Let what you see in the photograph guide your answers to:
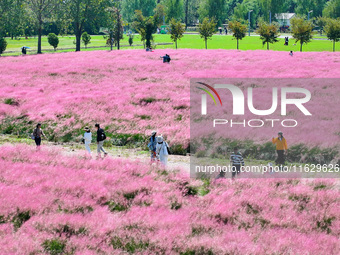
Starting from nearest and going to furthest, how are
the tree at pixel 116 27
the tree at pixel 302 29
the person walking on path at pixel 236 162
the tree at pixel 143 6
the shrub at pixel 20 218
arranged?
the shrub at pixel 20 218 < the person walking on path at pixel 236 162 < the tree at pixel 302 29 < the tree at pixel 116 27 < the tree at pixel 143 6

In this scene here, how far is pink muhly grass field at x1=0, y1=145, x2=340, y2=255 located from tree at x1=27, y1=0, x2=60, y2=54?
6401 cm

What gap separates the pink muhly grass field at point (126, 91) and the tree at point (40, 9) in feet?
85.4

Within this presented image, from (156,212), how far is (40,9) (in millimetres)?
69817

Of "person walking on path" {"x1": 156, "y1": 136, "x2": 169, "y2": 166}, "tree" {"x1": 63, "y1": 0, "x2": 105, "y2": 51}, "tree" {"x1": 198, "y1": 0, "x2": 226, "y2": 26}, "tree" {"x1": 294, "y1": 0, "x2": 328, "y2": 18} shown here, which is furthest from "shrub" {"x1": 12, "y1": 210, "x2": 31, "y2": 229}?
"tree" {"x1": 294, "y1": 0, "x2": 328, "y2": 18}

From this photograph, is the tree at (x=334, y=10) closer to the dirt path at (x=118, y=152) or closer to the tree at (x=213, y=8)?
the tree at (x=213, y=8)

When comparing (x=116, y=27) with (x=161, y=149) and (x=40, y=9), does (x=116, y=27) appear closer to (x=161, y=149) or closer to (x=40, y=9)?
(x=40, y=9)

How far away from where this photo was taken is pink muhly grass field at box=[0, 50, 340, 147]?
73.6ft

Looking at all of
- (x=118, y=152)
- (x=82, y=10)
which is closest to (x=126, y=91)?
(x=118, y=152)

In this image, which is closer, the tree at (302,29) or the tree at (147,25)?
the tree at (302,29)

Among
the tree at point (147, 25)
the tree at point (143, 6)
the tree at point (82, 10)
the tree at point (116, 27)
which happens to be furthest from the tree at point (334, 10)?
the tree at point (82, 10)

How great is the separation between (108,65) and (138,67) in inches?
172

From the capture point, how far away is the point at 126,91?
30.5 m

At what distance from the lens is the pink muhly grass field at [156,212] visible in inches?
359

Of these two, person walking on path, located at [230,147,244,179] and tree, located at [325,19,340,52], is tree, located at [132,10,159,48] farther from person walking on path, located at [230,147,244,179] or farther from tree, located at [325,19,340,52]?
person walking on path, located at [230,147,244,179]
